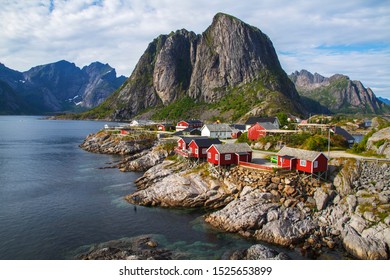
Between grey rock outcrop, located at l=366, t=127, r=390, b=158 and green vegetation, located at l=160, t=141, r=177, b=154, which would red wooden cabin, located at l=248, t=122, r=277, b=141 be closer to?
green vegetation, located at l=160, t=141, r=177, b=154

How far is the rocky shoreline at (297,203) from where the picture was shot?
101ft

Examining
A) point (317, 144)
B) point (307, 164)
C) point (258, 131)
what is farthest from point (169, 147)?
point (307, 164)

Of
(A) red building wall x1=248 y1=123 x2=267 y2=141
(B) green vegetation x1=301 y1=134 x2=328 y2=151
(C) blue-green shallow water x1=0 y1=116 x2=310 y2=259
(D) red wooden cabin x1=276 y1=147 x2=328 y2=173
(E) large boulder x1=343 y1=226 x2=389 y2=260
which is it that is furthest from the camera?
(A) red building wall x1=248 y1=123 x2=267 y2=141

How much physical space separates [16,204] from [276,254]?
1408 inches

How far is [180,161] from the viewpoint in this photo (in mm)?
57938

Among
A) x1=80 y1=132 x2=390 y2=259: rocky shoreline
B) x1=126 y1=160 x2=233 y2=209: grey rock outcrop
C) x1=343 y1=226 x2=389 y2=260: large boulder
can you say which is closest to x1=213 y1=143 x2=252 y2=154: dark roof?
x1=80 y1=132 x2=390 y2=259: rocky shoreline

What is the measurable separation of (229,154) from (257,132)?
26835 mm

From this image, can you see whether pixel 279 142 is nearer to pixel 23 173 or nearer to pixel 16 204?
pixel 16 204

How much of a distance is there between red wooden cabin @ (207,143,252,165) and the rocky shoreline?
1641mm

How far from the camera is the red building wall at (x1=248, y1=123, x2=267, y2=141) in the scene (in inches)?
2807

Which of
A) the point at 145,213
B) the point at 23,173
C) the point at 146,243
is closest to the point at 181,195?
the point at 145,213

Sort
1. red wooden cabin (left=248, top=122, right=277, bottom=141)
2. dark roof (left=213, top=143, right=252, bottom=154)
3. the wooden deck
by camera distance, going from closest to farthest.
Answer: the wooden deck, dark roof (left=213, top=143, right=252, bottom=154), red wooden cabin (left=248, top=122, right=277, bottom=141)

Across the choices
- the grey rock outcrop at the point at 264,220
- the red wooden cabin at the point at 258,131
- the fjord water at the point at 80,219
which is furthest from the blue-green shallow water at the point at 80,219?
the red wooden cabin at the point at 258,131

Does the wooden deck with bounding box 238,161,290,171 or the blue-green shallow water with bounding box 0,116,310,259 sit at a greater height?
the wooden deck with bounding box 238,161,290,171
